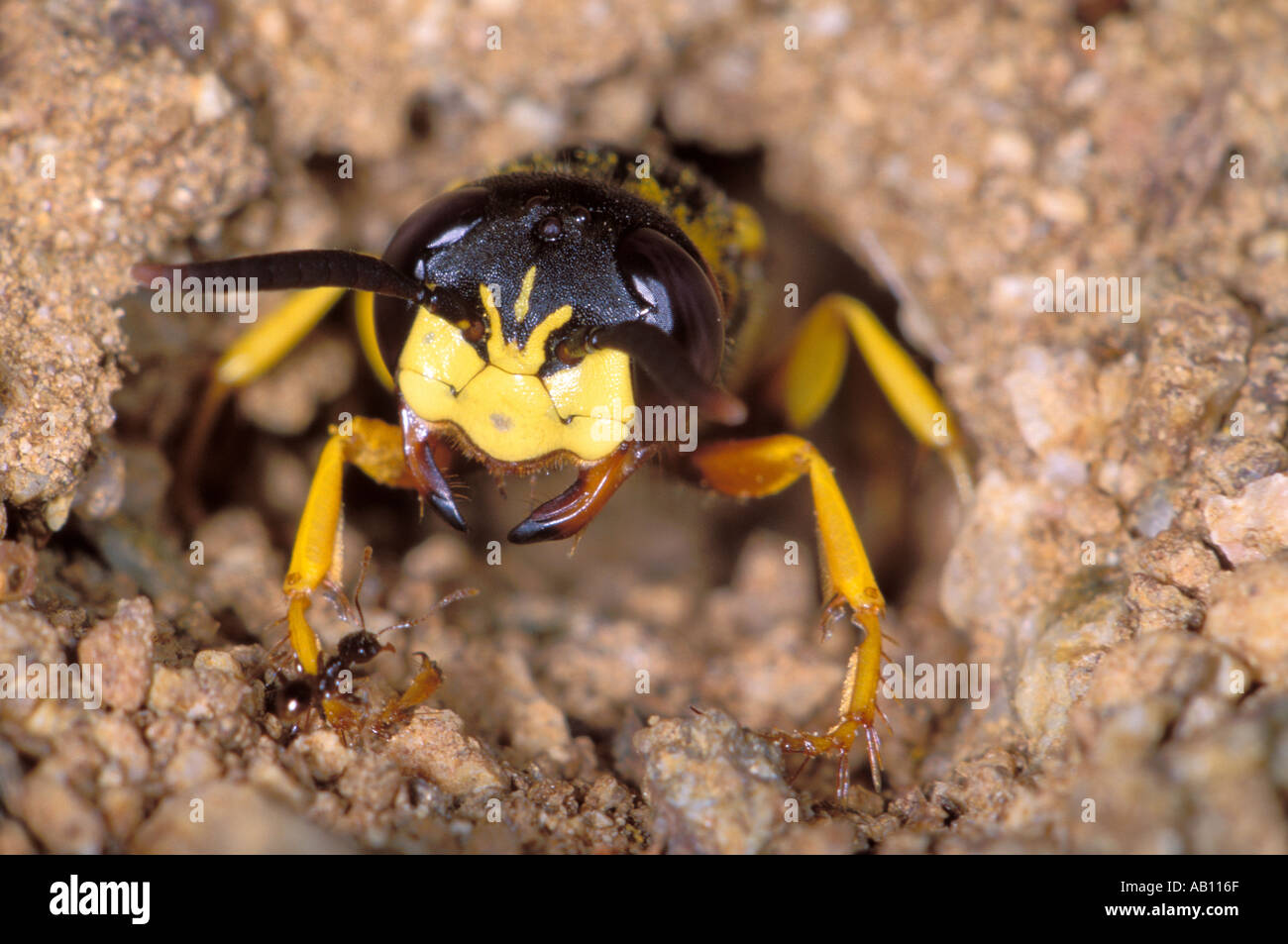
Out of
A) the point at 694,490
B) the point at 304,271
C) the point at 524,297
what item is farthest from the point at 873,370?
the point at 304,271

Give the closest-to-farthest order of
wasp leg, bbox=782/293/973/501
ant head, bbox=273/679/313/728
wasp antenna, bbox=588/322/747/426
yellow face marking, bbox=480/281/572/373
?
wasp antenna, bbox=588/322/747/426, ant head, bbox=273/679/313/728, yellow face marking, bbox=480/281/572/373, wasp leg, bbox=782/293/973/501

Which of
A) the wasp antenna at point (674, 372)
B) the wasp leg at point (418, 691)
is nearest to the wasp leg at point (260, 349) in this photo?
the wasp leg at point (418, 691)

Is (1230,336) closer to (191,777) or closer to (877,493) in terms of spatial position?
(877,493)

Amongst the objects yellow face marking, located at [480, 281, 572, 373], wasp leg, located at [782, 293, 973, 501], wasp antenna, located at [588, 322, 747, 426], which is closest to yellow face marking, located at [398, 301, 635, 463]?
yellow face marking, located at [480, 281, 572, 373]

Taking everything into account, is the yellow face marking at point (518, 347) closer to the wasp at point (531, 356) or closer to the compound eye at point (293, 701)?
the wasp at point (531, 356)

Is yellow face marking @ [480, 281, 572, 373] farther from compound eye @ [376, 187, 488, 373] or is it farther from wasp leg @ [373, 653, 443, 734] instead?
wasp leg @ [373, 653, 443, 734]

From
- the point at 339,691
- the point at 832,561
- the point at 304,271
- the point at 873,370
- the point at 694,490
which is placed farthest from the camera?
the point at 873,370

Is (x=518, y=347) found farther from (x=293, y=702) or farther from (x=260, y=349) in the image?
(x=260, y=349)
